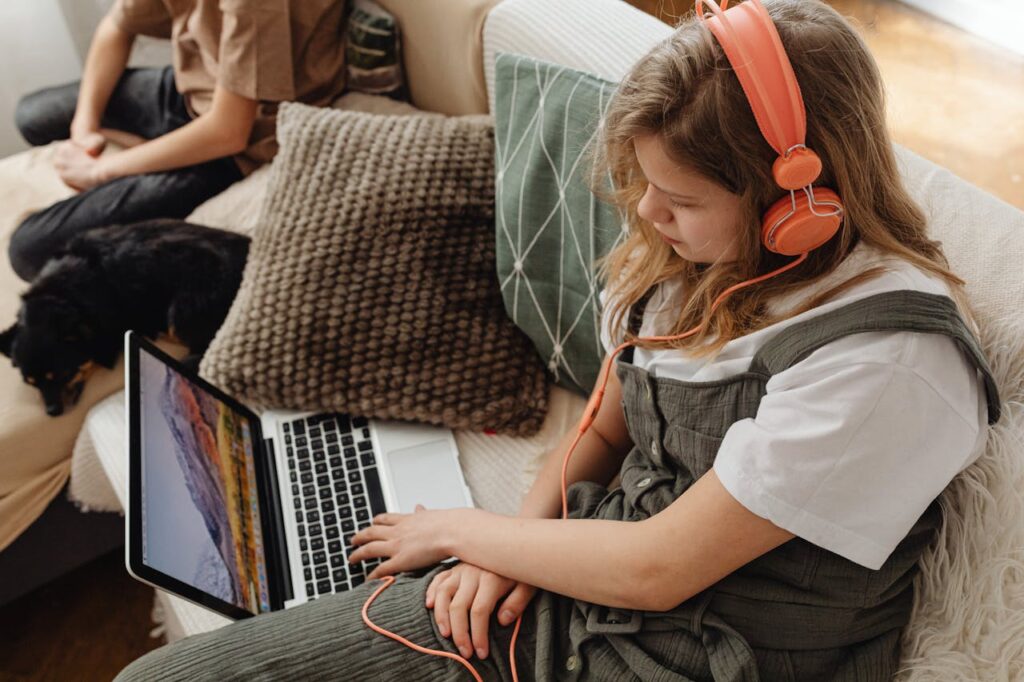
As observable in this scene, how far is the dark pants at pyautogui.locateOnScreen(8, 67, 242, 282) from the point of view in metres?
1.62

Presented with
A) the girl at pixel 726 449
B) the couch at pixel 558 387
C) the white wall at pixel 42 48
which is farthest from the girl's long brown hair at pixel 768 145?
the white wall at pixel 42 48

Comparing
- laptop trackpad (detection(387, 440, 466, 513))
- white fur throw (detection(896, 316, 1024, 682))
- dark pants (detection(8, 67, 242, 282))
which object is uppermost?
dark pants (detection(8, 67, 242, 282))

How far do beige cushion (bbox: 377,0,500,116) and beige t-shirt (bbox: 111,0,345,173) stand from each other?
0.15 m

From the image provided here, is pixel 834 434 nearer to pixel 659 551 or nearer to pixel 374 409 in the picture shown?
pixel 659 551

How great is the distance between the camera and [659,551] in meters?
0.77

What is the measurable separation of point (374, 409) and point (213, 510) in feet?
0.93

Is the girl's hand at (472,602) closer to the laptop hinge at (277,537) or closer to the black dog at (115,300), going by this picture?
the laptop hinge at (277,537)

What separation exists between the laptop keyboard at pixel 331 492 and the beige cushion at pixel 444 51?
69 centimetres

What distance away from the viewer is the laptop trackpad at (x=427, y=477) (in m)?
1.16

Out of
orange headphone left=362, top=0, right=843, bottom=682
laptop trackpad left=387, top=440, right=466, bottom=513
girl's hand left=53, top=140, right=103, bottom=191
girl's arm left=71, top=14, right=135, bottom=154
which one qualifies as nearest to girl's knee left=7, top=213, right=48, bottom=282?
girl's hand left=53, top=140, right=103, bottom=191

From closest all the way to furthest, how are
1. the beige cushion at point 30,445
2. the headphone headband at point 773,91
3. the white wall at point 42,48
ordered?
the headphone headband at point 773,91
the beige cushion at point 30,445
the white wall at point 42,48

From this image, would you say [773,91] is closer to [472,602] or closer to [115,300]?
[472,602]

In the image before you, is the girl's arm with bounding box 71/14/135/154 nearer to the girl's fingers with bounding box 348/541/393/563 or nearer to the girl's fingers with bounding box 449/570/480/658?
the girl's fingers with bounding box 348/541/393/563

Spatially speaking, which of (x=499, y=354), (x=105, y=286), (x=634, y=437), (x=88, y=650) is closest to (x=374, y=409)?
(x=499, y=354)
